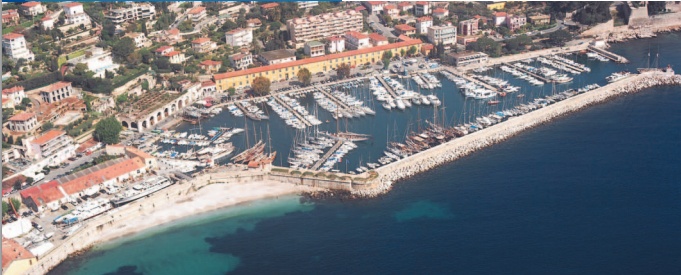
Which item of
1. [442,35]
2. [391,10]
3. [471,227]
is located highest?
[391,10]

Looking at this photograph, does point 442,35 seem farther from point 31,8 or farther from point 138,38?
point 31,8

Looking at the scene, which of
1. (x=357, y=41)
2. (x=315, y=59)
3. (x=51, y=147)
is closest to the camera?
(x=51, y=147)

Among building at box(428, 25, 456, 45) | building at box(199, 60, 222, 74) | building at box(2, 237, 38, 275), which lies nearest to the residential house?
building at box(199, 60, 222, 74)

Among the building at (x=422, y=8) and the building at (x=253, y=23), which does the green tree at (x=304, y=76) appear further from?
the building at (x=422, y=8)

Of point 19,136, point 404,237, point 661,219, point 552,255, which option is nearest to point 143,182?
Answer: point 19,136

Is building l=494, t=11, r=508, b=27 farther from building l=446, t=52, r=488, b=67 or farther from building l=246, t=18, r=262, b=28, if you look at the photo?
building l=246, t=18, r=262, b=28

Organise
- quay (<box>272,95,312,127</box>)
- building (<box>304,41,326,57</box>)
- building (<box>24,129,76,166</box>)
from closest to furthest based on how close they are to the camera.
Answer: building (<box>24,129,76,166</box>) → quay (<box>272,95,312,127</box>) → building (<box>304,41,326,57</box>)

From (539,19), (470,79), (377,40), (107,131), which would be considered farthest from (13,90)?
(539,19)
